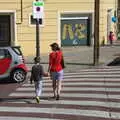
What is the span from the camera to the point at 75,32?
42188 millimetres

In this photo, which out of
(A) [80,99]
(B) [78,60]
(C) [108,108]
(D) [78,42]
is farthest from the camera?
(D) [78,42]

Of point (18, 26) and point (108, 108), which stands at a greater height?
point (18, 26)

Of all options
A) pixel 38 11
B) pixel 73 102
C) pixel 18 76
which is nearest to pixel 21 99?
pixel 73 102

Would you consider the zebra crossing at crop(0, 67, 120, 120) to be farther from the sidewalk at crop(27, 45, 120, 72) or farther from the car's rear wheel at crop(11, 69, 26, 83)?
the sidewalk at crop(27, 45, 120, 72)

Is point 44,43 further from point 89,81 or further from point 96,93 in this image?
point 96,93

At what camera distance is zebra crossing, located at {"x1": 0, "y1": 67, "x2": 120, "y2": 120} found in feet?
44.7

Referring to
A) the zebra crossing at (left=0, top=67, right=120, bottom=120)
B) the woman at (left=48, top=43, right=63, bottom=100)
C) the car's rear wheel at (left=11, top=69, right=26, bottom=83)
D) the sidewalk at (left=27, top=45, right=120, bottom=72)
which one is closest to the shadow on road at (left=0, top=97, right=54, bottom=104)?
the zebra crossing at (left=0, top=67, right=120, bottom=120)

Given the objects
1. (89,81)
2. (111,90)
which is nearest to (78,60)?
(89,81)

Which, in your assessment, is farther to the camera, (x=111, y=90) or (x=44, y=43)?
(x=44, y=43)

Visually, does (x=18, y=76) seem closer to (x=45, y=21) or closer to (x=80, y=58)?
(x=80, y=58)

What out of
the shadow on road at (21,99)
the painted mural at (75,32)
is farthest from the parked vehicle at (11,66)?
the painted mural at (75,32)

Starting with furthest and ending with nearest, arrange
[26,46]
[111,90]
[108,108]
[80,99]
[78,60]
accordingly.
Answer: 1. [26,46]
2. [78,60]
3. [111,90]
4. [80,99]
5. [108,108]

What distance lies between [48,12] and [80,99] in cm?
2440

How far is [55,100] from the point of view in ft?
52.5
